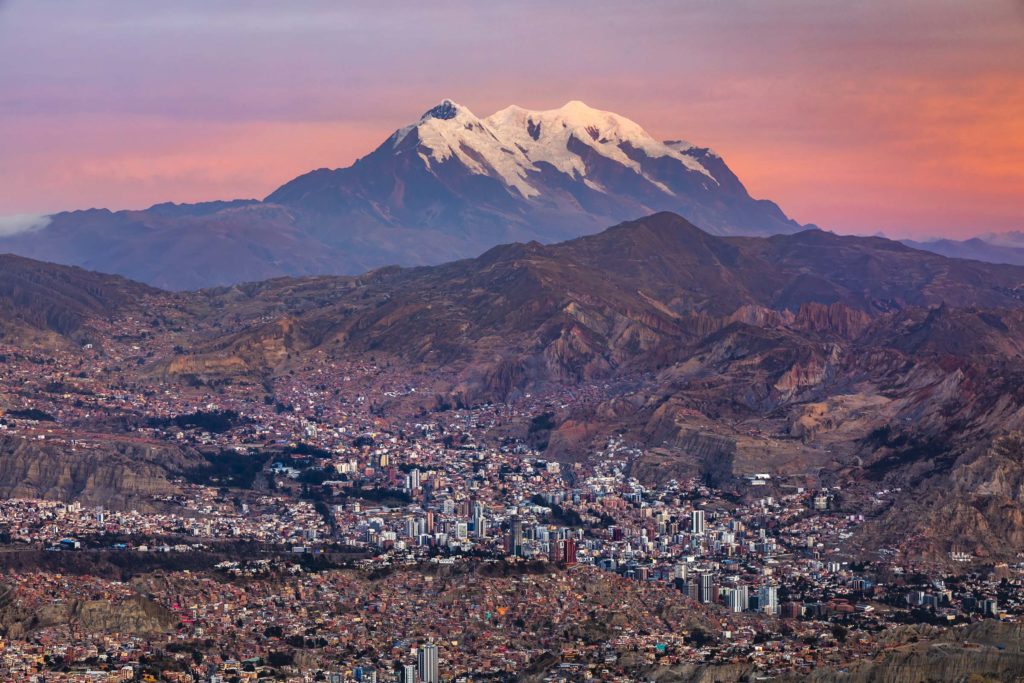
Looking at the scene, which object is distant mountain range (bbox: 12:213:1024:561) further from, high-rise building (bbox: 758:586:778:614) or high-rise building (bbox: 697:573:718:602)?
high-rise building (bbox: 697:573:718:602)

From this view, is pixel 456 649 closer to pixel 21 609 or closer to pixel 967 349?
pixel 21 609

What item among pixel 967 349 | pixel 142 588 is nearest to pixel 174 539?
pixel 142 588

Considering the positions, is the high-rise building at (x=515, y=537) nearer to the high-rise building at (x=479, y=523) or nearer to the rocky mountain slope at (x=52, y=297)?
the high-rise building at (x=479, y=523)

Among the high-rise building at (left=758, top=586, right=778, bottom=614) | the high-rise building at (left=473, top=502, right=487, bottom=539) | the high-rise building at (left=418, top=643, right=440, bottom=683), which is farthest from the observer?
the high-rise building at (left=473, top=502, right=487, bottom=539)

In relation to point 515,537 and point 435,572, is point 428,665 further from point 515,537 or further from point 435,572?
point 515,537

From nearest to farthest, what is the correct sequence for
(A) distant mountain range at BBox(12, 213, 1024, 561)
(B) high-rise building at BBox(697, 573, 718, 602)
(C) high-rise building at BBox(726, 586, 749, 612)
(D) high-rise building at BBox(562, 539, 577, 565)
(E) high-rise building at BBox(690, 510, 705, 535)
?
(C) high-rise building at BBox(726, 586, 749, 612) → (B) high-rise building at BBox(697, 573, 718, 602) → (D) high-rise building at BBox(562, 539, 577, 565) → (E) high-rise building at BBox(690, 510, 705, 535) → (A) distant mountain range at BBox(12, 213, 1024, 561)

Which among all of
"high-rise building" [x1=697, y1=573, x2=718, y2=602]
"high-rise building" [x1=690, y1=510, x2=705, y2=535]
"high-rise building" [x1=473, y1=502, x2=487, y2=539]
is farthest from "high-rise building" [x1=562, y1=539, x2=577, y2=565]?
"high-rise building" [x1=690, y1=510, x2=705, y2=535]

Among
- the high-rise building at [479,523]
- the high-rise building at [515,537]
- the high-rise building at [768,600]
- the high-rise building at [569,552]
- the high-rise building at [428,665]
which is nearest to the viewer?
the high-rise building at [428,665]

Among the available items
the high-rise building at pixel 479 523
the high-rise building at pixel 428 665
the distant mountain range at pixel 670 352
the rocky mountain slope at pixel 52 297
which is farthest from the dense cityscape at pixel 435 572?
the rocky mountain slope at pixel 52 297
